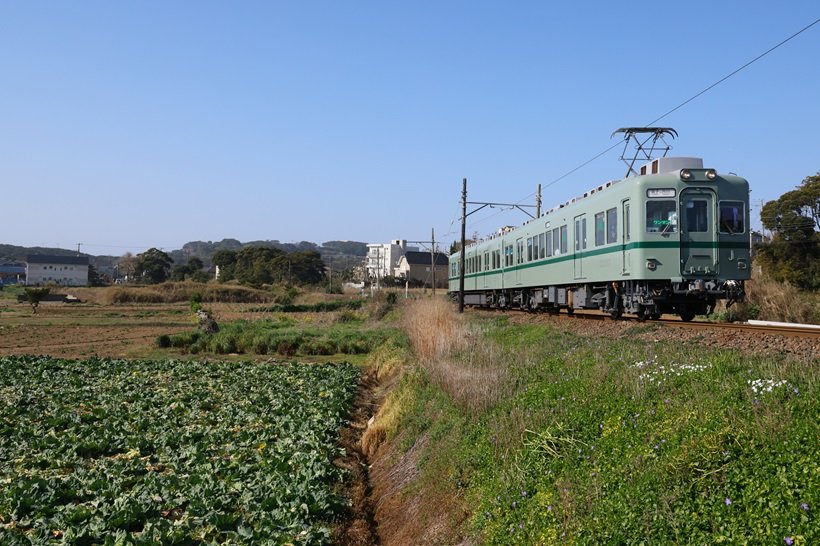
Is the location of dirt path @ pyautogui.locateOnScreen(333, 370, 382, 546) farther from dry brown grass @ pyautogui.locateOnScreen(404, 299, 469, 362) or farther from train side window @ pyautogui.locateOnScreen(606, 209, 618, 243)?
train side window @ pyautogui.locateOnScreen(606, 209, 618, 243)

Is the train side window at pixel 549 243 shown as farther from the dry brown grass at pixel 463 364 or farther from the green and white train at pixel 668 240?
the dry brown grass at pixel 463 364

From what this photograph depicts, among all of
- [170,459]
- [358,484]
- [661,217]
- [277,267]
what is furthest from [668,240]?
[277,267]

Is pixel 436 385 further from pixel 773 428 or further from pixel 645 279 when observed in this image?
pixel 773 428

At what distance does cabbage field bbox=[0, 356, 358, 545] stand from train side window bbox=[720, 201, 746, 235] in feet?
28.4

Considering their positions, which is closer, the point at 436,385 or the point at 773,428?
the point at 773,428

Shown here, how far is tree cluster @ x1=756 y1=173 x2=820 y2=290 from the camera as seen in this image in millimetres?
33750

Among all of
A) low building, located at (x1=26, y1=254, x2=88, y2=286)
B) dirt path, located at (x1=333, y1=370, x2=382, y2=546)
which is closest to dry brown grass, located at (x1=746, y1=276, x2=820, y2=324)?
dirt path, located at (x1=333, y1=370, x2=382, y2=546)

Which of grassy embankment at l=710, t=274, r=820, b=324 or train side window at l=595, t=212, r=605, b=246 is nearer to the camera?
train side window at l=595, t=212, r=605, b=246

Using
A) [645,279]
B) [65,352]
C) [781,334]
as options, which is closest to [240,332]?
[65,352]

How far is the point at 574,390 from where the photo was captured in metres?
8.27

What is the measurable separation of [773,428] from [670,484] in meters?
0.79

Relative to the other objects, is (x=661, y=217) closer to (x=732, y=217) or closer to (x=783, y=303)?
(x=732, y=217)

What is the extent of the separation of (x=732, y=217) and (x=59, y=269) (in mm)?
128221

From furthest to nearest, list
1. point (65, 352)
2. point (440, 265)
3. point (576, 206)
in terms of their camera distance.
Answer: point (440, 265) → point (65, 352) → point (576, 206)
